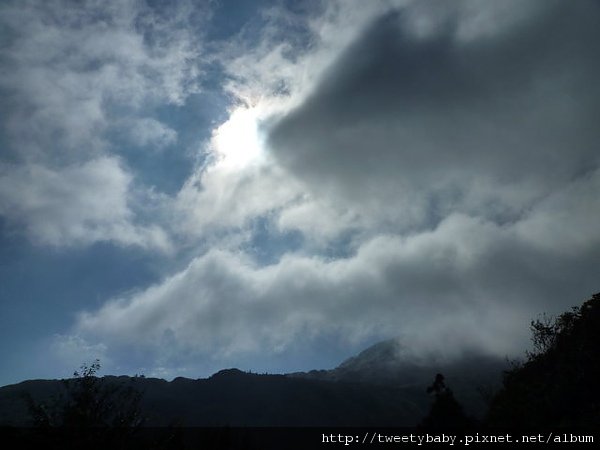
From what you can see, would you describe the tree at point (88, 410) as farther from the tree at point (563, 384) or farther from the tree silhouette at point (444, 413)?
the tree at point (563, 384)

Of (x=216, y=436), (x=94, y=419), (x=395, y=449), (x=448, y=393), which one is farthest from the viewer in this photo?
(x=216, y=436)

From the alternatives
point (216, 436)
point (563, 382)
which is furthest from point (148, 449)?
point (563, 382)

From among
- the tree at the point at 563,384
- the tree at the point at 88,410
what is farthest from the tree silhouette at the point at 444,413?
the tree at the point at 88,410

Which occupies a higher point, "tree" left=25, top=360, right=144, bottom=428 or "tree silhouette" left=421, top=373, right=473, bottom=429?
"tree" left=25, top=360, right=144, bottom=428

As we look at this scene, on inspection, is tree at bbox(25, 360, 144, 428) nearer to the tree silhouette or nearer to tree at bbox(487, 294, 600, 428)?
the tree silhouette

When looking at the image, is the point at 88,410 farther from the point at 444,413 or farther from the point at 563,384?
the point at 563,384

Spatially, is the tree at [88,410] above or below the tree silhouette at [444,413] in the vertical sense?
above

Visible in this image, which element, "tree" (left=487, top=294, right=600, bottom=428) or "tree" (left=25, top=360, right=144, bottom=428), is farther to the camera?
"tree" (left=487, top=294, right=600, bottom=428)

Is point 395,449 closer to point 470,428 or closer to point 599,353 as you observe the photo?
point 470,428

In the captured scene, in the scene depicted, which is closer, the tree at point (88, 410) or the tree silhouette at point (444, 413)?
the tree at point (88, 410)

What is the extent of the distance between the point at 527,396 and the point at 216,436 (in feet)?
158

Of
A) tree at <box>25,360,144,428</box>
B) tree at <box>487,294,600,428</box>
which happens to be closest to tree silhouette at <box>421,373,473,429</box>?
tree at <box>487,294,600,428</box>

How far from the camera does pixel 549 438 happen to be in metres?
40.8

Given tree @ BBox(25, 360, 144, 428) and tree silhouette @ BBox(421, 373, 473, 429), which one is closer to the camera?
tree @ BBox(25, 360, 144, 428)
